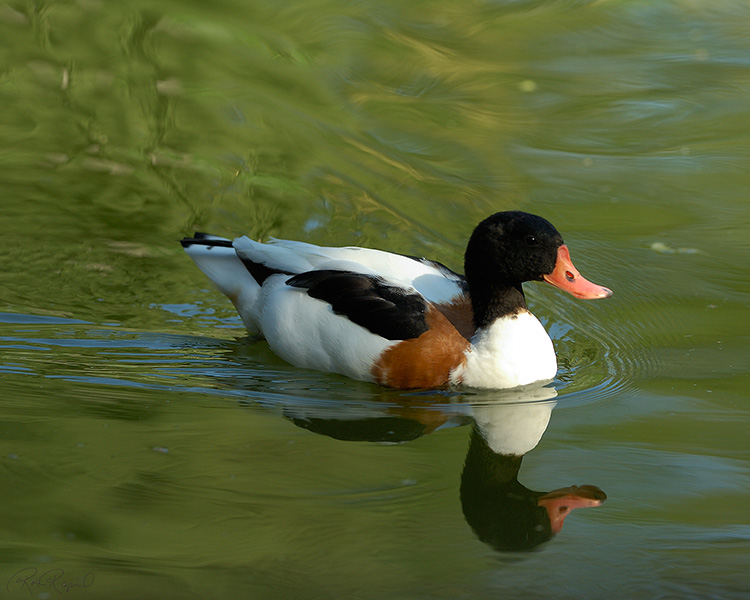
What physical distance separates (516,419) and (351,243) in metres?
2.96

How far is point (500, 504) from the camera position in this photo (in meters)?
4.15

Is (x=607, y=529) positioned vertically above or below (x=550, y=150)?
below

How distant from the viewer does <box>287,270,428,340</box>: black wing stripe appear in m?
5.46

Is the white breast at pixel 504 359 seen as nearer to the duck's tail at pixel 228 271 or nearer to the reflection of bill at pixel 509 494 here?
the reflection of bill at pixel 509 494

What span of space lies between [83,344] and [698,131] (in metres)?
6.16

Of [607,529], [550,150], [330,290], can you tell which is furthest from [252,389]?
[550,150]

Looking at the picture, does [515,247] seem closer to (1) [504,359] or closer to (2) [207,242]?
(1) [504,359]

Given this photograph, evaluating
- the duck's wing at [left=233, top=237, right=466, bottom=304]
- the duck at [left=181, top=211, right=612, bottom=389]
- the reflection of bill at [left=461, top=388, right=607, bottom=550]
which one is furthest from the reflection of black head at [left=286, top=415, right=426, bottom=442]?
the duck's wing at [left=233, top=237, right=466, bottom=304]

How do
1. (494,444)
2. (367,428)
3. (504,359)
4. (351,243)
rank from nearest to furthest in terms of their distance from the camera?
1. (494,444)
2. (367,428)
3. (504,359)
4. (351,243)

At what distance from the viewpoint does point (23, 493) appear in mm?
3898

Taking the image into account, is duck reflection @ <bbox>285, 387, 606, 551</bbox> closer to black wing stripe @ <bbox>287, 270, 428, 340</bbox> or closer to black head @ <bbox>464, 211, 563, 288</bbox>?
black wing stripe @ <bbox>287, 270, 428, 340</bbox>

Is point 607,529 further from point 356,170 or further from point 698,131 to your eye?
point 698,131

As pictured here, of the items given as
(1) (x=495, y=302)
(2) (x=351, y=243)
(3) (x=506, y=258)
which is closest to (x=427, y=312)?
(1) (x=495, y=302)

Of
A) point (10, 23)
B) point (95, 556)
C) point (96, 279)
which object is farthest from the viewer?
point (10, 23)
